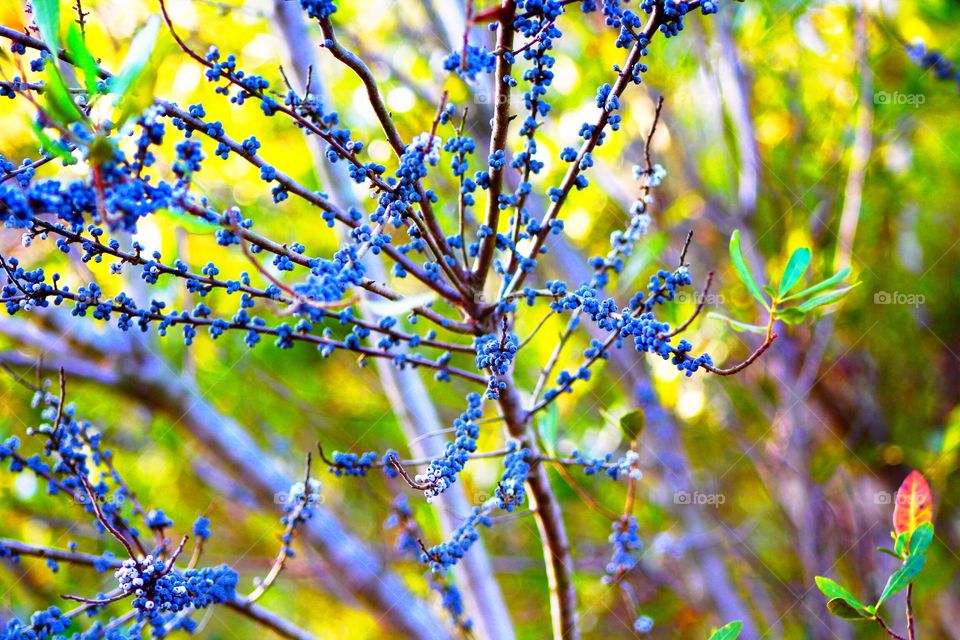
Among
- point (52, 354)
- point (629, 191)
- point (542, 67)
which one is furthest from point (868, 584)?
point (52, 354)

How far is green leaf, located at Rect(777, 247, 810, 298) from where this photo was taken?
138cm

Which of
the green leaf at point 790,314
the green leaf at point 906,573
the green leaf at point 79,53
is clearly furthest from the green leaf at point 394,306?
the green leaf at point 906,573

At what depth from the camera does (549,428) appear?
1702mm

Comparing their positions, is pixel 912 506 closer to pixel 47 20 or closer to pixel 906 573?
pixel 906 573

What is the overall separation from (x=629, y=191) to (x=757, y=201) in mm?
483

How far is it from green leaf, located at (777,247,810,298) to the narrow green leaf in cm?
103

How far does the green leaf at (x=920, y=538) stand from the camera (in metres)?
1.27

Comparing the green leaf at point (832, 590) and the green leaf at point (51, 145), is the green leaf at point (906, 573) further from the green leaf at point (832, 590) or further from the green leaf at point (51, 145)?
the green leaf at point (51, 145)

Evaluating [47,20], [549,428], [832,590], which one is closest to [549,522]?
[549,428]

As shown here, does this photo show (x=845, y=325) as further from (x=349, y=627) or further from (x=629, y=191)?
(x=349, y=627)

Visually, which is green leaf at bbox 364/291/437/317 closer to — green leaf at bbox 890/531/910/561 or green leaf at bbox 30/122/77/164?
green leaf at bbox 30/122/77/164

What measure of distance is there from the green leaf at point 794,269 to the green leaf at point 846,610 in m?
0.50

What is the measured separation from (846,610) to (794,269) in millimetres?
573

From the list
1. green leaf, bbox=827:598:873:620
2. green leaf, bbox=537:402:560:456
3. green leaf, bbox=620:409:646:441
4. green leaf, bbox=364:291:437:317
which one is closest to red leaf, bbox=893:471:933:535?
green leaf, bbox=827:598:873:620
